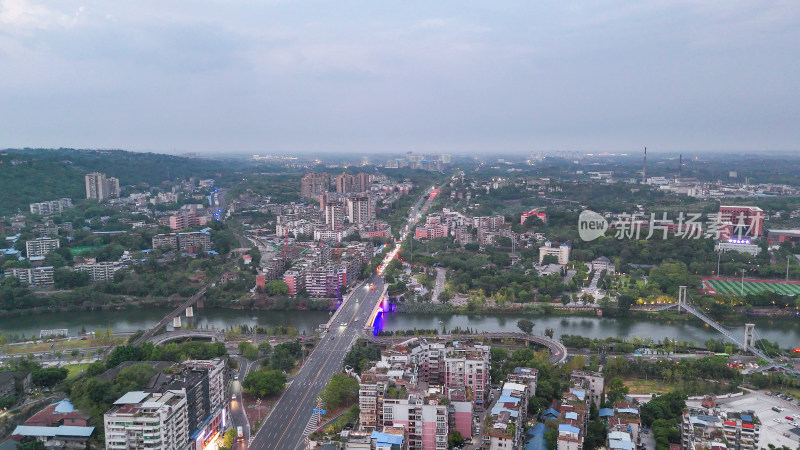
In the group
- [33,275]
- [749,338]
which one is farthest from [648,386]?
[33,275]

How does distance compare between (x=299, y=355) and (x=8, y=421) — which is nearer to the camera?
(x=8, y=421)

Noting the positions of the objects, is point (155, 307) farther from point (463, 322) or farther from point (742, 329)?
point (742, 329)

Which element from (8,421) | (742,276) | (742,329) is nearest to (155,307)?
(8,421)

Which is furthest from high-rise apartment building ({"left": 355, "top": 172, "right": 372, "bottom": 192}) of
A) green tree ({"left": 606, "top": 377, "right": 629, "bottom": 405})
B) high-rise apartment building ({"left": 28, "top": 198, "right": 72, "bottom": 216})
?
green tree ({"left": 606, "top": 377, "right": 629, "bottom": 405})

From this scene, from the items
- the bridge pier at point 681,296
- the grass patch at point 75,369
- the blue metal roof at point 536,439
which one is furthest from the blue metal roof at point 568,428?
the bridge pier at point 681,296

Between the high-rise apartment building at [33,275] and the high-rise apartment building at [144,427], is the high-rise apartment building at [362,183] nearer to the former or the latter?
the high-rise apartment building at [33,275]

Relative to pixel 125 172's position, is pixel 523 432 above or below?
below

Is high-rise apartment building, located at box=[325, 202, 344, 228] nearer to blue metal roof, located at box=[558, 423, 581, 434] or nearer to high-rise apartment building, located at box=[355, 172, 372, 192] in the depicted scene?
high-rise apartment building, located at box=[355, 172, 372, 192]
